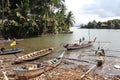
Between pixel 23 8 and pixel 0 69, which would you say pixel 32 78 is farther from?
pixel 23 8

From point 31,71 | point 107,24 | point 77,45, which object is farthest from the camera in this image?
point 107,24

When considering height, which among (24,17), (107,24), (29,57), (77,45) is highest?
(24,17)

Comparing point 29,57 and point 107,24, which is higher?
point 29,57

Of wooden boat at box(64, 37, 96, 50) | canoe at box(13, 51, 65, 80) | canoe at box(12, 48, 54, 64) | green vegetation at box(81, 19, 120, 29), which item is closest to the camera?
canoe at box(13, 51, 65, 80)

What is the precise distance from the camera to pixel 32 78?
59.6ft

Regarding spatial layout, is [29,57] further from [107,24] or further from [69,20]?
[107,24]

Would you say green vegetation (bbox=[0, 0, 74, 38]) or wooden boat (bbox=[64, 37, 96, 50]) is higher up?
green vegetation (bbox=[0, 0, 74, 38])

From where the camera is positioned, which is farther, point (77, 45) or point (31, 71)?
point (77, 45)

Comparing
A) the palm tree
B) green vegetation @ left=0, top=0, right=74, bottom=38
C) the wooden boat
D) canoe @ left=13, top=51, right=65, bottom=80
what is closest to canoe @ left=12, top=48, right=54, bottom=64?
canoe @ left=13, top=51, right=65, bottom=80

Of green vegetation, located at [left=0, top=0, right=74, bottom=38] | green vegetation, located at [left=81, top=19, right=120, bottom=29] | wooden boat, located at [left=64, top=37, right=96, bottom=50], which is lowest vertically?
green vegetation, located at [left=81, top=19, right=120, bottom=29]

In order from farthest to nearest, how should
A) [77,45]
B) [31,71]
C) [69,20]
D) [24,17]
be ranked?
1. [69,20]
2. [24,17]
3. [77,45]
4. [31,71]

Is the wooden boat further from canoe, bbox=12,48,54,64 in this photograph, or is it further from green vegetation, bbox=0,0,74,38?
green vegetation, bbox=0,0,74,38

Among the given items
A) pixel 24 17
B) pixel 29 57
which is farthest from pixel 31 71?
pixel 24 17

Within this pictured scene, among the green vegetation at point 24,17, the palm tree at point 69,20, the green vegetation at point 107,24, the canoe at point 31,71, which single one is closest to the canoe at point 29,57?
the canoe at point 31,71
